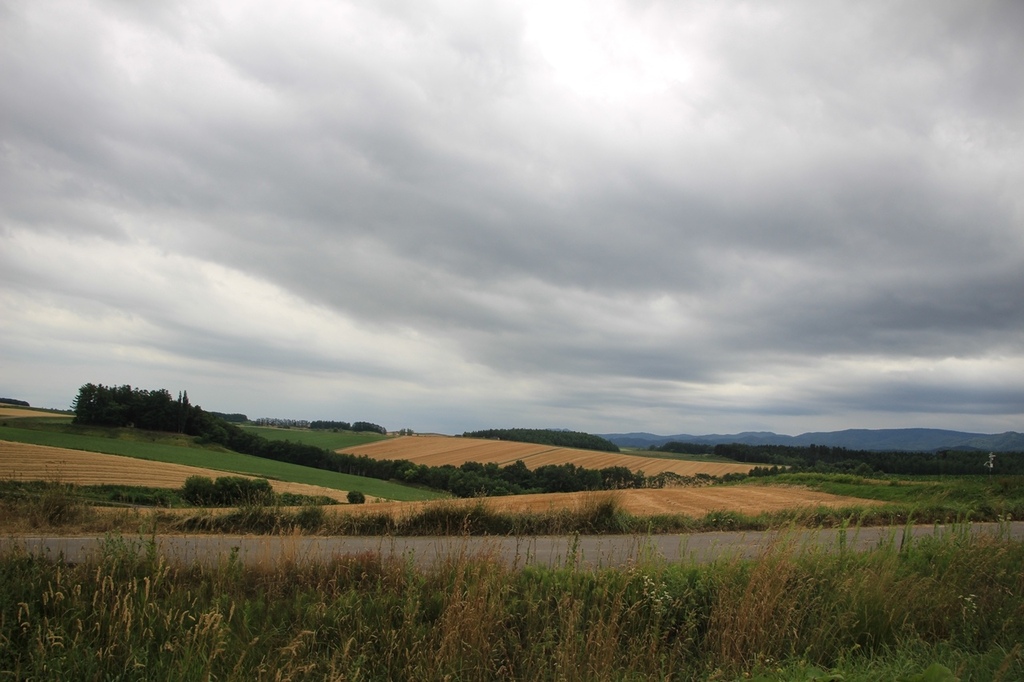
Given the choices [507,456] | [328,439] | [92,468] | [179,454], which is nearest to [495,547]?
[92,468]

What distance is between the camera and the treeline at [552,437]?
10438cm

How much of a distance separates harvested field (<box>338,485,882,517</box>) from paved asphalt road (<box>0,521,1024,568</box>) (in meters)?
2.27

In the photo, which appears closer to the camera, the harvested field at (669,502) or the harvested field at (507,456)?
the harvested field at (669,502)

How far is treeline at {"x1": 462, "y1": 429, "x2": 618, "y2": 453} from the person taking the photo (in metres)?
104

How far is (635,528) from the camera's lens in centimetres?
1355

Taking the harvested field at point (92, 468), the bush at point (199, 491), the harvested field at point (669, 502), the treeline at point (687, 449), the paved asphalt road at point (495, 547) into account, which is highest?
the paved asphalt road at point (495, 547)

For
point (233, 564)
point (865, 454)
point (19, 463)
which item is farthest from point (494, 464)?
point (233, 564)

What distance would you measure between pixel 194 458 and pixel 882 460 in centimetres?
7117

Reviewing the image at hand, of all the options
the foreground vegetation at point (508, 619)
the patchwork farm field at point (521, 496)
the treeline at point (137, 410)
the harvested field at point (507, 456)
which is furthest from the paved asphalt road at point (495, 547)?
the treeline at point (137, 410)

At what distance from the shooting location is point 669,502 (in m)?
20.0

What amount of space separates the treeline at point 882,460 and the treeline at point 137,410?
75.6m

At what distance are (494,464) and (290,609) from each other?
196 ft

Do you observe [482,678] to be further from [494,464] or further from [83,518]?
[494,464]

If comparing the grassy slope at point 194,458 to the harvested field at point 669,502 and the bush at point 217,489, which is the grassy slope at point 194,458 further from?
the harvested field at point 669,502
